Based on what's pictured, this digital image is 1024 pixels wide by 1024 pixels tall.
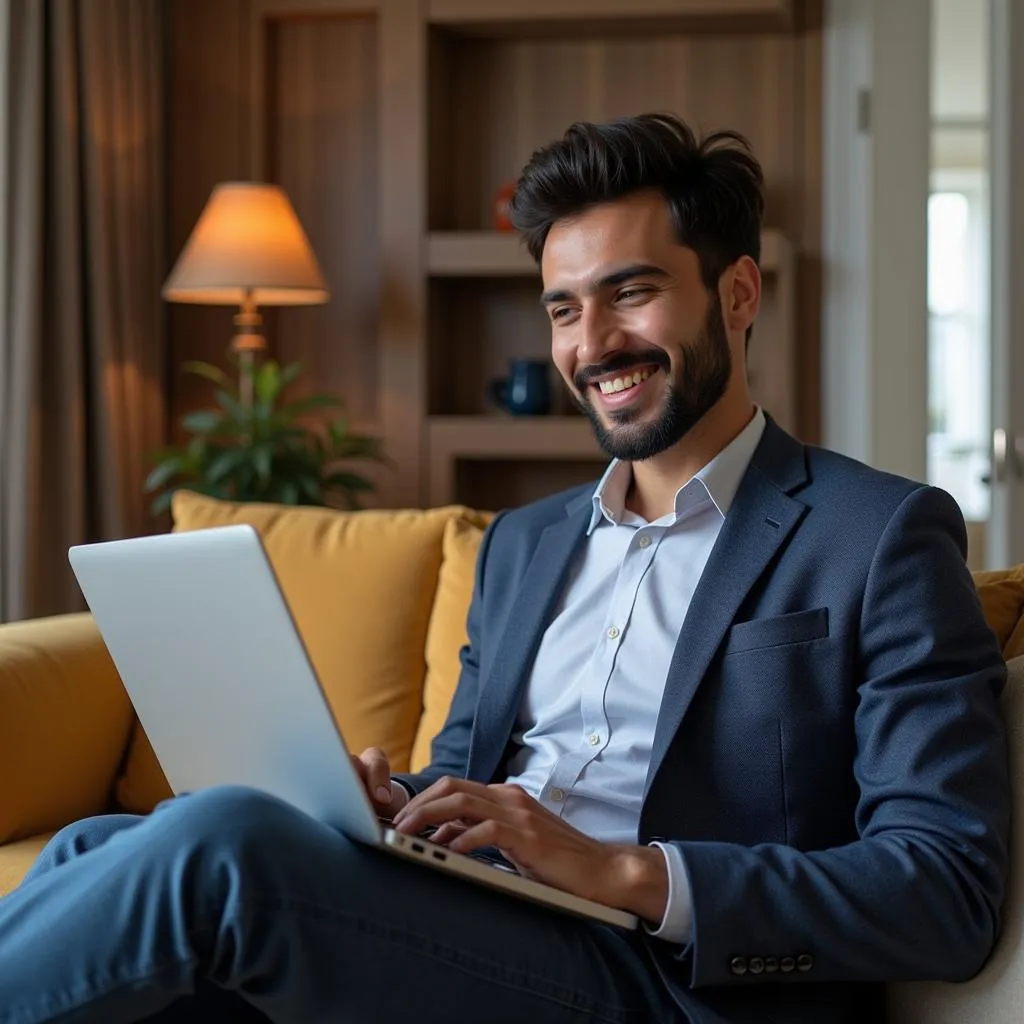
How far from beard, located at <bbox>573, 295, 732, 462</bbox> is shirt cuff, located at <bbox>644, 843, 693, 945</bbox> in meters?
0.56

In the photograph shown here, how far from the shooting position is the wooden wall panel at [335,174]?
14.3 feet

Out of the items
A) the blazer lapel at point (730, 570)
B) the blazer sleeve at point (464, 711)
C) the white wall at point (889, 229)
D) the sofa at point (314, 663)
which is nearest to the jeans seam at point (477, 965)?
the blazer lapel at point (730, 570)

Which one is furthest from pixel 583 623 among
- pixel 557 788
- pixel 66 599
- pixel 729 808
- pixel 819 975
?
pixel 66 599

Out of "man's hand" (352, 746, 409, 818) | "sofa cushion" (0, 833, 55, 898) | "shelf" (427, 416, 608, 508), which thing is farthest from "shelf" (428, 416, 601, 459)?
"man's hand" (352, 746, 409, 818)

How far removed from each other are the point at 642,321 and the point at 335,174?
294 cm

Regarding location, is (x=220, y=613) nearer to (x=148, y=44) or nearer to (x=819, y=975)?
(x=819, y=975)

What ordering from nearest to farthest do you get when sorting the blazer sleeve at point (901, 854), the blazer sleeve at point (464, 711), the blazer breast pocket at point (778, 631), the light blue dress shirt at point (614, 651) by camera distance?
the blazer sleeve at point (901, 854) < the blazer breast pocket at point (778, 631) < the light blue dress shirt at point (614, 651) < the blazer sleeve at point (464, 711)

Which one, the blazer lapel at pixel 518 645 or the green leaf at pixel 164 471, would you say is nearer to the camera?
the blazer lapel at pixel 518 645

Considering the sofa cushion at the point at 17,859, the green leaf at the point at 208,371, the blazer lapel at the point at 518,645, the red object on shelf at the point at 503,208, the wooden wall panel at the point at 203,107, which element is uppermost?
the wooden wall panel at the point at 203,107

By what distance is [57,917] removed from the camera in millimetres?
1109

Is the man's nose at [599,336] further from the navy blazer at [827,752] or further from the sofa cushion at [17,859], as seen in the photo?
the sofa cushion at [17,859]

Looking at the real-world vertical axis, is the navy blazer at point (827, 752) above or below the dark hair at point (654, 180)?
below

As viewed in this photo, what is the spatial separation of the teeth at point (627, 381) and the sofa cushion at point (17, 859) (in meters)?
0.94

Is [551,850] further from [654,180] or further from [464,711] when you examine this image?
[654,180]
